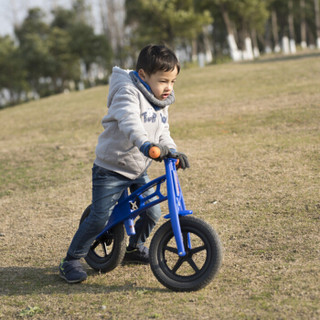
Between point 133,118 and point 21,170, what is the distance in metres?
6.04

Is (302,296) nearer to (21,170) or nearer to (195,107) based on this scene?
(21,170)

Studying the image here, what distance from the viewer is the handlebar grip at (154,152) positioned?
131 inches

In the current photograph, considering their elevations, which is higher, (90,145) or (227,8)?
(227,8)

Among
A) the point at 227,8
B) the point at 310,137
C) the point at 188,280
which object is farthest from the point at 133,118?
the point at 227,8

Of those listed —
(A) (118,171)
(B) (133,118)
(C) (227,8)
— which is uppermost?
(C) (227,8)

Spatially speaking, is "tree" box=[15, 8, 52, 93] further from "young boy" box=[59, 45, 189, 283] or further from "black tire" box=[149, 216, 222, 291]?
"black tire" box=[149, 216, 222, 291]

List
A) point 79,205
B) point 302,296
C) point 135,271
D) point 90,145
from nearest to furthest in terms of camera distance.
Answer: point 302,296 < point 135,271 < point 79,205 < point 90,145

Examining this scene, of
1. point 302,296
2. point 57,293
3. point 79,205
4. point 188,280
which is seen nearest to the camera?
point 302,296

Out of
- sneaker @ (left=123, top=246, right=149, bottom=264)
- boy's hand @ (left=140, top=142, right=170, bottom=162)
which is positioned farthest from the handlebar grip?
sneaker @ (left=123, top=246, right=149, bottom=264)

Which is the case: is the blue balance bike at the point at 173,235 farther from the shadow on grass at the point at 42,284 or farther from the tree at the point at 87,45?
the tree at the point at 87,45

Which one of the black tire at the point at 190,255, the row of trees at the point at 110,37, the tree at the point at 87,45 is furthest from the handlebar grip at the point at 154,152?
the tree at the point at 87,45

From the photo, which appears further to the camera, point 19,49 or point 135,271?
point 19,49

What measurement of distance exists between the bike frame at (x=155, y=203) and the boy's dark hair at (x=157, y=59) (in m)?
0.64

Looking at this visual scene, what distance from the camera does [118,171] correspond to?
3830 mm
